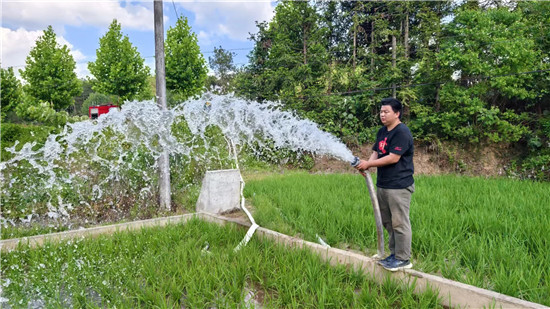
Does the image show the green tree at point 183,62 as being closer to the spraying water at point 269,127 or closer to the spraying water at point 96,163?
the spraying water at point 269,127

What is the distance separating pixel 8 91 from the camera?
21.5m

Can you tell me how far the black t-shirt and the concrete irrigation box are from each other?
10.5 ft

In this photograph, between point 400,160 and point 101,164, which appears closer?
point 400,160

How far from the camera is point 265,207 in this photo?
16.1ft

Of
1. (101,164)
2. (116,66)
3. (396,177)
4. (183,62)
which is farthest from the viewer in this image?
(116,66)

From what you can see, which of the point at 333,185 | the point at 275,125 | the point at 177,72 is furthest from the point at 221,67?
the point at 333,185

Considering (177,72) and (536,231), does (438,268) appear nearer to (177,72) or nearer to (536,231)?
(536,231)

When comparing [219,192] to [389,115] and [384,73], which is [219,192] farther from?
[384,73]

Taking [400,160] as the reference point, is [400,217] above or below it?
below

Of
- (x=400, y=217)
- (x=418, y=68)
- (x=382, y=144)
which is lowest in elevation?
(x=400, y=217)

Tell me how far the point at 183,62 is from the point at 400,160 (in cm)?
1727

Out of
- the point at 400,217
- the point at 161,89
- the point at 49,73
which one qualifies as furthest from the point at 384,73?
the point at 49,73

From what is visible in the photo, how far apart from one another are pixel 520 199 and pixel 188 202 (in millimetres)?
5642

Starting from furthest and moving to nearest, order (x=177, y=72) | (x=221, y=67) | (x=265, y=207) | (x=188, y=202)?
(x=221, y=67) → (x=177, y=72) → (x=188, y=202) → (x=265, y=207)
